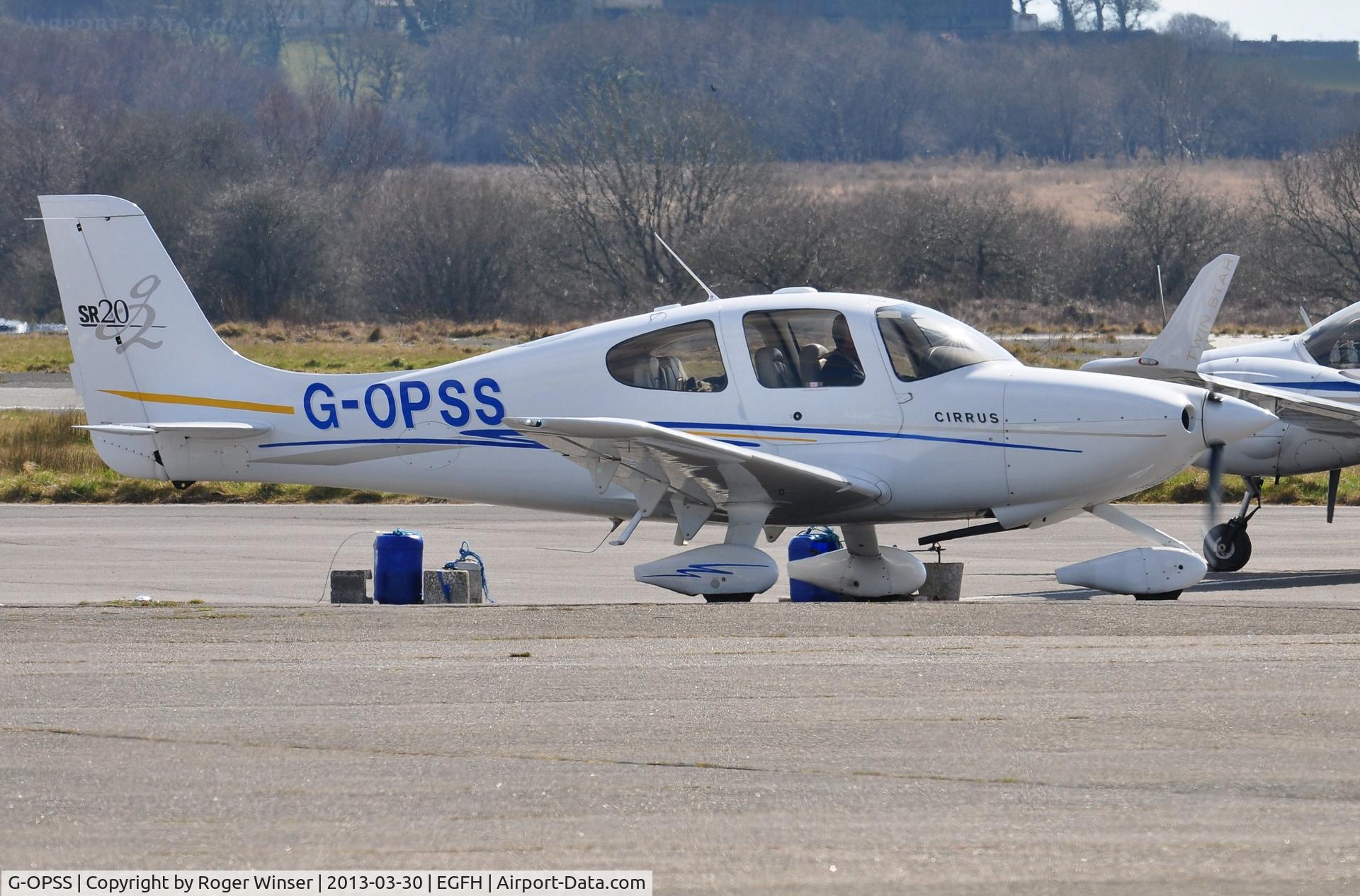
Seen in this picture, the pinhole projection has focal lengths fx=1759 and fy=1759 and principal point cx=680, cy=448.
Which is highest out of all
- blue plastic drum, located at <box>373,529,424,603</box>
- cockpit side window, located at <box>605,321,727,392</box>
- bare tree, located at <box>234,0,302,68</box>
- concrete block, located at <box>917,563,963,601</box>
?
bare tree, located at <box>234,0,302,68</box>

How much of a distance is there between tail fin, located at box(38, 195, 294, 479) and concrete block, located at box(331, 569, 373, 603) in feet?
4.68

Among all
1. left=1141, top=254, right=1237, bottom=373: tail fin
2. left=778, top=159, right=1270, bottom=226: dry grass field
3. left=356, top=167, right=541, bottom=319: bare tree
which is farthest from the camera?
left=778, top=159, right=1270, bottom=226: dry grass field

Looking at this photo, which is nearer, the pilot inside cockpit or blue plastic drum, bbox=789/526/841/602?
blue plastic drum, bbox=789/526/841/602

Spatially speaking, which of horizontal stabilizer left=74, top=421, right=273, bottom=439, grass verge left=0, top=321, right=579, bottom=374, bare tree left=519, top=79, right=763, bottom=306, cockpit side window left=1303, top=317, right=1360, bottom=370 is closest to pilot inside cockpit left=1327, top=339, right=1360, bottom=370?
cockpit side window left=1303, top=317, right=1360, bottom=370

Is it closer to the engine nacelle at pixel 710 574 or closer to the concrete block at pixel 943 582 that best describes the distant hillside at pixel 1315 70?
Answer: the concrete block at pixel 943 582

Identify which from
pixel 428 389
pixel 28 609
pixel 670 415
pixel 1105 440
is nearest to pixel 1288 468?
pixel 1105 440

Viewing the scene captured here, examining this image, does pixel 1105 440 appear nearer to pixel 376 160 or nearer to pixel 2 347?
pixel 2 347

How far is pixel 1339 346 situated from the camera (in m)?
14.7

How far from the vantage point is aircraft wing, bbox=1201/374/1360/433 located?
1361 cm

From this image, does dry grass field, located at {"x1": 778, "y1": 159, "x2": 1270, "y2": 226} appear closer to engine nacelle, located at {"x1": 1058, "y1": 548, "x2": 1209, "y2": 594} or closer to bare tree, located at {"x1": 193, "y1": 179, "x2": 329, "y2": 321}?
bare tree, located at {"x1": 193, "y1": 179, "x2": 329, "y2": 321}

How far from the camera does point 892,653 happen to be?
8.38m

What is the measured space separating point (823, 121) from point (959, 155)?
12.6 m

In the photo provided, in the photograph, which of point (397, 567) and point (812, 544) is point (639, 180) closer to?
point (812, 544)

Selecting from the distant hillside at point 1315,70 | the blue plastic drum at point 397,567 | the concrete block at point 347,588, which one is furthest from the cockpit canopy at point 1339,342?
the distant hillside at point 1315,70
